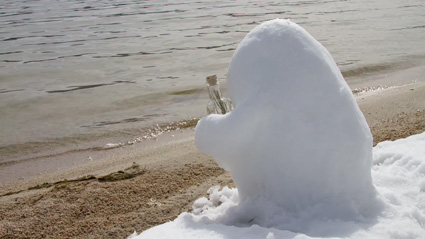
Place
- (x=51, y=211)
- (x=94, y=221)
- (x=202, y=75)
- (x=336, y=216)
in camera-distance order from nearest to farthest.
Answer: (x=336, y=216), (x=94, y=221), (x=51, y=211), (x=202, y=75)

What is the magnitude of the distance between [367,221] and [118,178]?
234cm

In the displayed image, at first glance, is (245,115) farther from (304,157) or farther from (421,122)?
(421,122)

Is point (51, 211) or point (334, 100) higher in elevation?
point (334, 100)

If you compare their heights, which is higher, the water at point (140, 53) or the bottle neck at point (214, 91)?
the bottle neck at point (214, 91)

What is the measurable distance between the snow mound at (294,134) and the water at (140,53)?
160 inches

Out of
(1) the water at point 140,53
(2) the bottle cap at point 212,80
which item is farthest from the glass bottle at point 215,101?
(1) the water at point 140,53

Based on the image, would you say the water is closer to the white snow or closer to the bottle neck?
the bottle neck

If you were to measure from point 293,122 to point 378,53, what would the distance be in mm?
7897

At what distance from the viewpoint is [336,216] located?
2193mm

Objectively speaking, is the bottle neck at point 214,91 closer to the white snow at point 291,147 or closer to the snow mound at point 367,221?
the white snow at point 291,147

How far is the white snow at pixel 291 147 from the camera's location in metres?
2.25

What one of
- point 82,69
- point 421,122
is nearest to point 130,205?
point 421,122

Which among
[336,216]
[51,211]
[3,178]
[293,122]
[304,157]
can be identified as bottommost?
[3,178]

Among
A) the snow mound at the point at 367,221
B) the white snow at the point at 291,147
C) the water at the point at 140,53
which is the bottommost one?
the water at the point at 140,53
